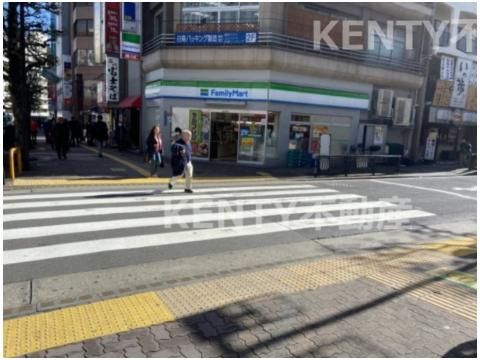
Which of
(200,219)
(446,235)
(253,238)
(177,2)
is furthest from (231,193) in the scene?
(177,2)

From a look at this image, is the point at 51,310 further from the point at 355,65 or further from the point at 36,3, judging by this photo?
the point at 355,65

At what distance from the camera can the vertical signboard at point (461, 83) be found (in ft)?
79.6

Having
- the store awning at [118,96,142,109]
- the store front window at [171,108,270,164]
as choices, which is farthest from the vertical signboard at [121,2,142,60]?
the store front window at [171,108,270,164]

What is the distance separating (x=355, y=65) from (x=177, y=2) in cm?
874

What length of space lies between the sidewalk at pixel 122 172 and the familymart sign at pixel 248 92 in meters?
3.01

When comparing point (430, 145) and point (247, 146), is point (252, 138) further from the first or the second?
point (430, 145)

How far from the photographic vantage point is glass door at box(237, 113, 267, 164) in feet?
55.6

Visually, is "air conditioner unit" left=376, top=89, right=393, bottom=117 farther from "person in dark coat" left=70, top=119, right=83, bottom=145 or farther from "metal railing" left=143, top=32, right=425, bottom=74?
"person in dark coat" left=70, top=119, right=83, bottom=145

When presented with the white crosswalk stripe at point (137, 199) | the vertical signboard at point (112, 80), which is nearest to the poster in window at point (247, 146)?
the white crosswalk stripe at point (137, 199)

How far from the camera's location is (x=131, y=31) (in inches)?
758

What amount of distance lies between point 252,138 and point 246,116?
39.6 inches

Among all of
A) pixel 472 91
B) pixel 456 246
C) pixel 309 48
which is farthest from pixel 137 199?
pixel 472 91

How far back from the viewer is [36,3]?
500 inches

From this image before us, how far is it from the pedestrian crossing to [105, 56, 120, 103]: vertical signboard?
14027 millimetres
